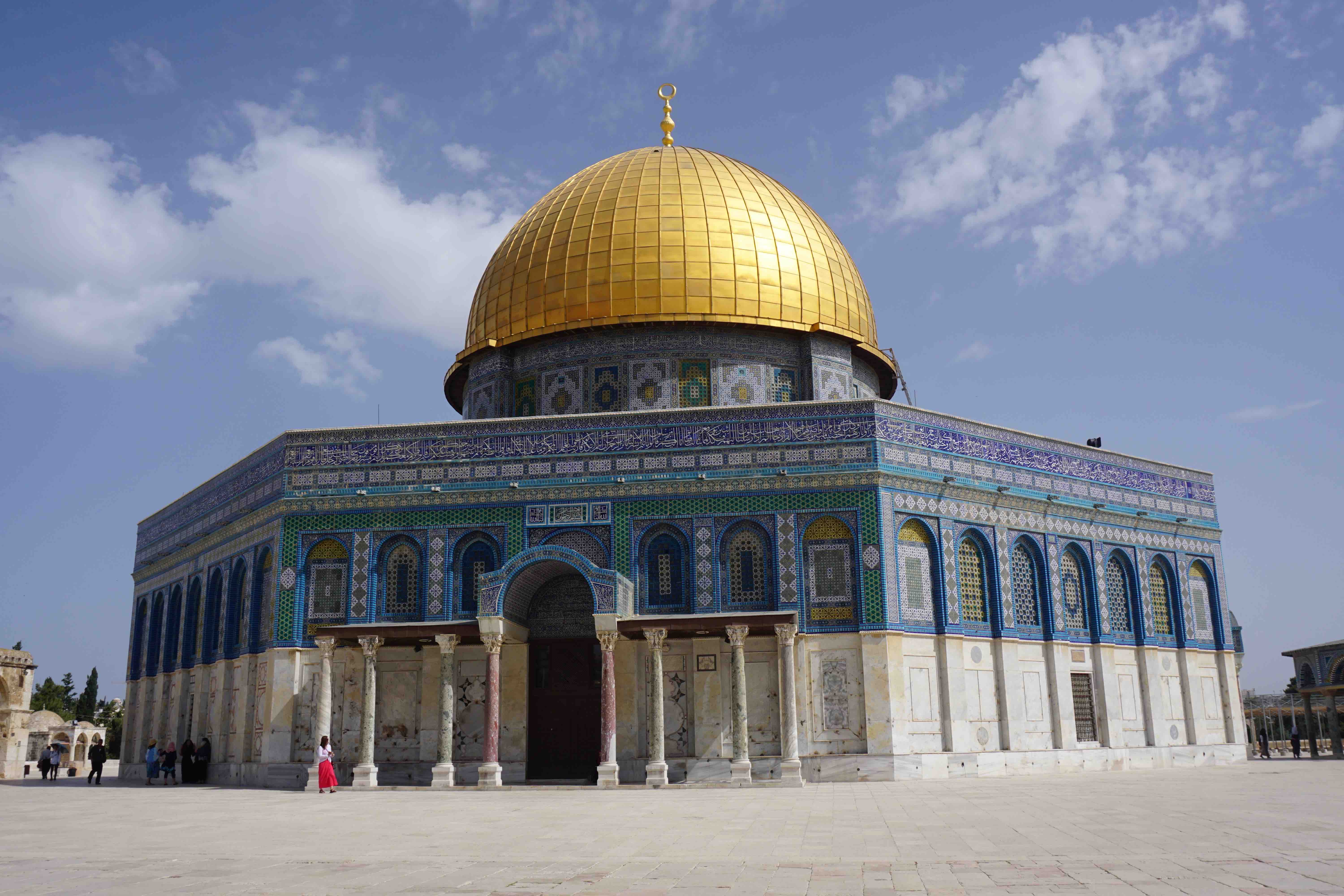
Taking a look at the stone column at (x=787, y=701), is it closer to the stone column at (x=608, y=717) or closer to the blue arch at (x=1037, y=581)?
the stone column at (x=608, y=717)

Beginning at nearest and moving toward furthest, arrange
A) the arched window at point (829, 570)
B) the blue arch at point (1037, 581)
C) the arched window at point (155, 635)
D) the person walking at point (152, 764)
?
the arched window at point (829, 570) < the blue arch at point (1037, 581) < the person walking at point (152, 764) < the arched window at point (155, 635)

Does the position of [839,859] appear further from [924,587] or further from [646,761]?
[924,587]

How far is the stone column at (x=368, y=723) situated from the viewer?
18.7 metres

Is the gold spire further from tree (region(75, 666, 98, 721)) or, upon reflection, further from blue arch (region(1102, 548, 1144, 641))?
tree (region(75, 666, 98, 721))

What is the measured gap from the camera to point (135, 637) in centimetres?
2845

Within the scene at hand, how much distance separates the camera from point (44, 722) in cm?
4628

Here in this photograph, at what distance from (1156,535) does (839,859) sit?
17.9 metres

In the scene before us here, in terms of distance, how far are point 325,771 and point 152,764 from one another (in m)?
6.97

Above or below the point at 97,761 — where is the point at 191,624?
above

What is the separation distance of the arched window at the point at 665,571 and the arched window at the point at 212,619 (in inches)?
356

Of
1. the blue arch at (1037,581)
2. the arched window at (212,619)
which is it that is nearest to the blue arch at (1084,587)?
the blue arch at (1037,581)

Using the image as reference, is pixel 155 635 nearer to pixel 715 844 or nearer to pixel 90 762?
pixel 90 762

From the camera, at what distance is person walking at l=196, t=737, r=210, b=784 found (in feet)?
73.2

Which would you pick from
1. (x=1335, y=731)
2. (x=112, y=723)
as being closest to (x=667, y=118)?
(x=1335, y=731)
